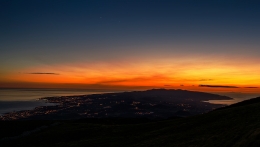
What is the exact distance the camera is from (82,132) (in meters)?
47.2

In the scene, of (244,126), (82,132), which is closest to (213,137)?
(244,126)

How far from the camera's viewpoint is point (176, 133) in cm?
3344

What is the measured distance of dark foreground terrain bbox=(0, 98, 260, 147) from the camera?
2365 cm

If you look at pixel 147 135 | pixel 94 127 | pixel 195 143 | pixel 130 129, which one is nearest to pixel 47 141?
pixel 94 127

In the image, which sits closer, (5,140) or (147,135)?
(147,135)

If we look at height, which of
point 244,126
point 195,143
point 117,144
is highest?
point 244,126

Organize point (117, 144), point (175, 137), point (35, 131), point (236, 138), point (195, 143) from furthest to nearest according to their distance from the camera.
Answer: point (35, 131), point (117, 144), point (175, 137), point (195, 143), point (236, 138)

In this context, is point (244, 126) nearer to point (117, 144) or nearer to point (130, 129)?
point (117, 144)

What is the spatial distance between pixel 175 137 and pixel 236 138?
10.2m

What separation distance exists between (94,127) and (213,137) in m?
32.5

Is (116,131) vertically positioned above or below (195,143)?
below

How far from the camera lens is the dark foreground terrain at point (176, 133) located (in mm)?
23647

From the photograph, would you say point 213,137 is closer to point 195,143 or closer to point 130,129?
point 195,143

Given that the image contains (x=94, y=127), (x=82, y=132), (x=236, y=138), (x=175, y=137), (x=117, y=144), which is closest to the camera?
(x=236, y=138)
